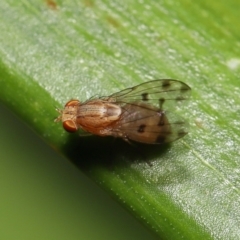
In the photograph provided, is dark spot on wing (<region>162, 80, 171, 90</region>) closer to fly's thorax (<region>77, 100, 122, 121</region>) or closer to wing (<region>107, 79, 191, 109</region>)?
wing (<region>107, 79, 191, 109</region>)

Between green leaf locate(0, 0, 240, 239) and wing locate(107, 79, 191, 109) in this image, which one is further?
wing locate(107, 79, 191, 109)

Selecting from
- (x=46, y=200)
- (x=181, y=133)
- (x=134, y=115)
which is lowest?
(x=46, y=200)

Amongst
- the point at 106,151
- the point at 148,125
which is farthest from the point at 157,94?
the point at 106,151

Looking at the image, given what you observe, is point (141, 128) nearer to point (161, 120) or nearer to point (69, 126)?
point (161, 120)

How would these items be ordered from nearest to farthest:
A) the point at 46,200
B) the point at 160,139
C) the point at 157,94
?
1. the point at 160,139
2. the point at 157,94
3. the point at 46,200

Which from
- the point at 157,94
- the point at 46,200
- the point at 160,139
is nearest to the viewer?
the point at 160,139

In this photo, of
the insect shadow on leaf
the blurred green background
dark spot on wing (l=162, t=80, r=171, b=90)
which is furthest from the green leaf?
the blurred green background

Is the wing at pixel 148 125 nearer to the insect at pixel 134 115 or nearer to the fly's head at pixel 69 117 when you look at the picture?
the insect at pixel 134 115
